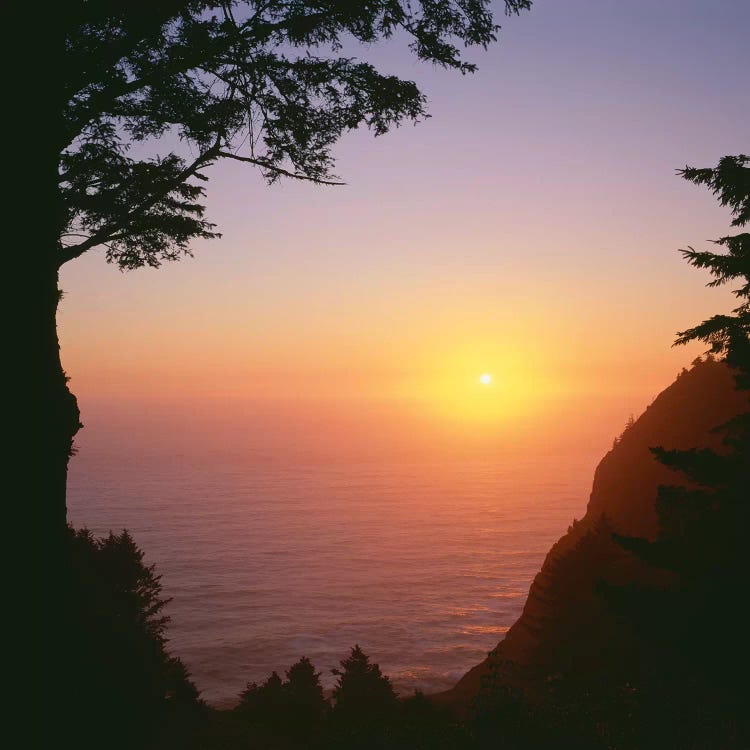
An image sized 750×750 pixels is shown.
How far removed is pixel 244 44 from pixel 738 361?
957 cm

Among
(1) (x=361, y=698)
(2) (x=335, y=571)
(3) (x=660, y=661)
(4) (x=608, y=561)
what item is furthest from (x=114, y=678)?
(2) (x=335, y=571)

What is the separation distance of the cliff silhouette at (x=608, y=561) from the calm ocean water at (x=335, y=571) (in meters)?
22.0

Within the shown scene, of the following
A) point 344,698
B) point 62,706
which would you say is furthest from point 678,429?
point 62,706

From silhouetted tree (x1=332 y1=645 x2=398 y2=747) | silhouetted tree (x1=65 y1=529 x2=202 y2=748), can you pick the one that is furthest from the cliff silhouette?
silhouetted tree (x1=65 y1=529 x2=202 y2=748)

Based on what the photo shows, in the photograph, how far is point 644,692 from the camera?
1087cm

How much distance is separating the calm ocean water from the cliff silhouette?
72.3 ft

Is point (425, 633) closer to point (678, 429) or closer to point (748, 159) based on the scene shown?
point (678, 429)

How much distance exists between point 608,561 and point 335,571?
75762 mm

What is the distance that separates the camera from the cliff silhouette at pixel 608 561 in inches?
971

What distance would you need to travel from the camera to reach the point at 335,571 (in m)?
98.5

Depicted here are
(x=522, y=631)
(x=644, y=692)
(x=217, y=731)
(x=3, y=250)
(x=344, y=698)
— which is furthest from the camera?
(x=522, y=631)

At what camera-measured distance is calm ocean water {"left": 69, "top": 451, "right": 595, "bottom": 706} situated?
60438 mm

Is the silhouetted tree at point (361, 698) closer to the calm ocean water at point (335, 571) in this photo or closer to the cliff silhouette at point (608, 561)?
the cliff silhouette at point (608, 561)

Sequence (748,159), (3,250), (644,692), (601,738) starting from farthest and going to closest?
(748,159), (644,692), (601,738), (3,250)
